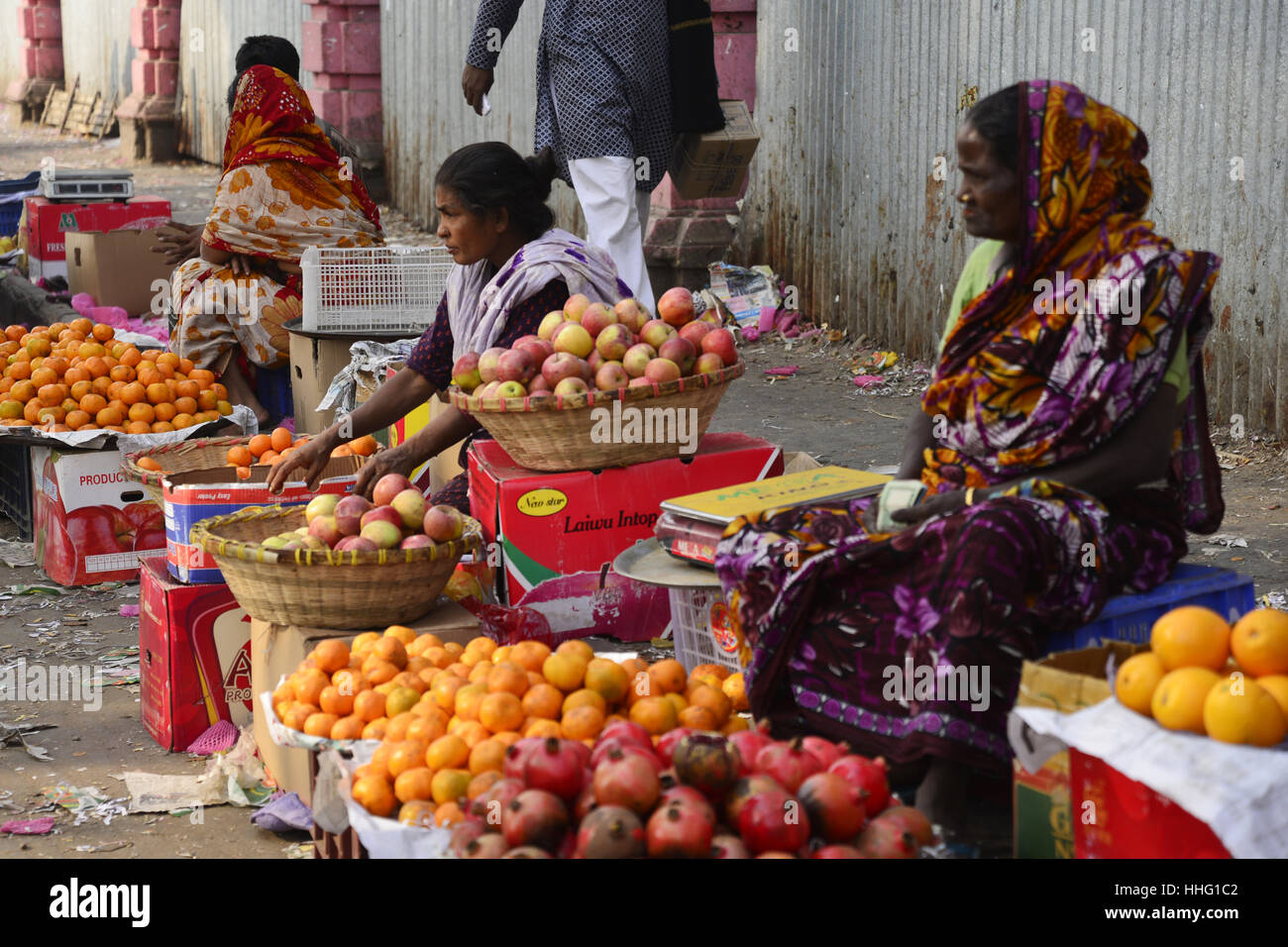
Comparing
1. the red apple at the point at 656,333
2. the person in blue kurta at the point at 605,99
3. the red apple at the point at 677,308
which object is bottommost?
the red apple at the point at 656,333

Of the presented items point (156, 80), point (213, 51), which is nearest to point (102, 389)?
point (213, 51)

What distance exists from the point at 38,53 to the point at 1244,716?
24.2m

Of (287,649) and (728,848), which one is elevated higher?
(728,848)

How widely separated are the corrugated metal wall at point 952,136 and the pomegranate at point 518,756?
13.7 feet

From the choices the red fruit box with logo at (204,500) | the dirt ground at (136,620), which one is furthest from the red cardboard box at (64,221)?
the red fruit box with logo at (204,500)

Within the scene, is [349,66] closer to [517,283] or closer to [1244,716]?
[517,283]

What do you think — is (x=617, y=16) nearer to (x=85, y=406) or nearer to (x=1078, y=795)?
(x=85, y=406)

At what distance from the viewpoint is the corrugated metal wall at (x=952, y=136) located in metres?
5.64

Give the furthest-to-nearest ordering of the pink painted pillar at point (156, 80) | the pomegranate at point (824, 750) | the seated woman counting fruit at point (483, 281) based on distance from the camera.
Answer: the pink painted pillar at point (156, 80) → the seated woman counting fruit at point (483, 281) → the pomegranate at point (824, 750)

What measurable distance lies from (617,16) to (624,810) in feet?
14.5

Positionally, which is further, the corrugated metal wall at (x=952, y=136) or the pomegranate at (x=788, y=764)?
the corrugated metal wall at (x=952, y=136)

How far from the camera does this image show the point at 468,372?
4215 millimetres

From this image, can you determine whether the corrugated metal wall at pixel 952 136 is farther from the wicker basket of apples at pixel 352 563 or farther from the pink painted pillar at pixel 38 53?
the pink painted pillar at pixel 38 53

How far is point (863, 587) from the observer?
293 cm
